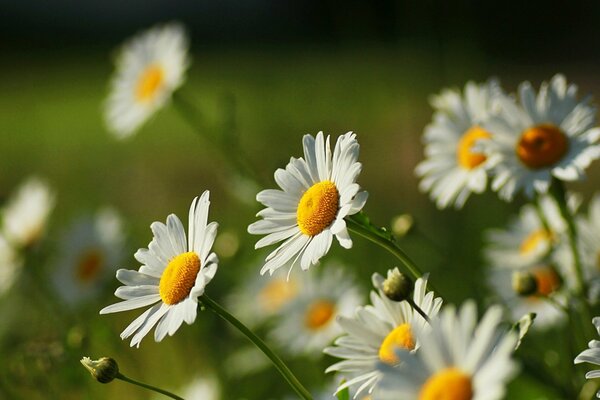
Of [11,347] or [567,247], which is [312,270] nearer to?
[567,247]

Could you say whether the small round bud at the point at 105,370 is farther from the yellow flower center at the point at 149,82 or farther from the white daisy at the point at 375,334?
the yellow flower center at the point at 149,82

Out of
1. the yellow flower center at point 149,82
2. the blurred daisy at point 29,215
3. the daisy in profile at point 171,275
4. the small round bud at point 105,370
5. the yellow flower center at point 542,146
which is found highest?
the daisy in profile at point 171,275

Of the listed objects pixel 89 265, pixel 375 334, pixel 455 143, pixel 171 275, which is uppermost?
pixel 171 275

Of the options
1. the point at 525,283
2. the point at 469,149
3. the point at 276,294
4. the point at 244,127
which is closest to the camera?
the point at 525,283

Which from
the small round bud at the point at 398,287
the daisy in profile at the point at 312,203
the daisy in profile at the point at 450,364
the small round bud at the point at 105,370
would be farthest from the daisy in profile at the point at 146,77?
the daisy in profile at the point at 450,364

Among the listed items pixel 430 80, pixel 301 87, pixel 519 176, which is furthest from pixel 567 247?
pixel 301 87

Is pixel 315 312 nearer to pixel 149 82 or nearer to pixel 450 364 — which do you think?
pixel 149 82

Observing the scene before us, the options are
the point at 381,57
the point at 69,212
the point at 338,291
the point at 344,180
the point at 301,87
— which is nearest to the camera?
the point at 344,180

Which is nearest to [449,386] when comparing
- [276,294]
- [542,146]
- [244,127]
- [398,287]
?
[398,287]
